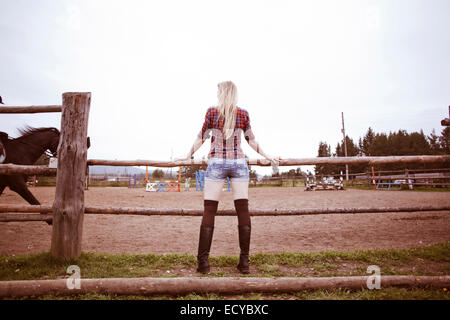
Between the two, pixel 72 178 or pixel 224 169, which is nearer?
pixel 224 169

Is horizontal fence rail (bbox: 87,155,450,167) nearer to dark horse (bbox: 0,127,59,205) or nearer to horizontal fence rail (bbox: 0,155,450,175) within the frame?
horizontal fence rail (bbox: 0,155,450,175)

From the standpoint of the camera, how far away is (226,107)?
95.7 inches

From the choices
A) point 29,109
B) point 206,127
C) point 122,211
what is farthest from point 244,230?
point 29,109

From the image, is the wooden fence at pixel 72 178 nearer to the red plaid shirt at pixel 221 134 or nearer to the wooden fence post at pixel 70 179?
the wooden fence post at pixel 70 179

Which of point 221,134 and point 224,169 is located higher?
point 221,134

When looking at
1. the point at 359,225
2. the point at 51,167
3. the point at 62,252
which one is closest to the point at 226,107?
the point at 51,167

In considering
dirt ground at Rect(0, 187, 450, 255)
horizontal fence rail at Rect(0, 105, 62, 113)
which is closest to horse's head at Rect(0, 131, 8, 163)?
dirt ground at Rect(0, 187, 450, 255)

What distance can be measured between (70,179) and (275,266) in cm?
251

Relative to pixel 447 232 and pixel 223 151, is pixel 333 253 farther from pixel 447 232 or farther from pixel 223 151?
pixel 447 232

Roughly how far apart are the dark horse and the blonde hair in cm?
440

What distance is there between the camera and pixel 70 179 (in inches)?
108

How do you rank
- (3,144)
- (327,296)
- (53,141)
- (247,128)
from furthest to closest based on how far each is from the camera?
(53,141) → (3,144) → (247,128) → (327,296)

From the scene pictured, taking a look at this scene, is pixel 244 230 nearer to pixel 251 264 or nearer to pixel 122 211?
pixel 251 264

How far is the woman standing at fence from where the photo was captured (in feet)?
7.90
